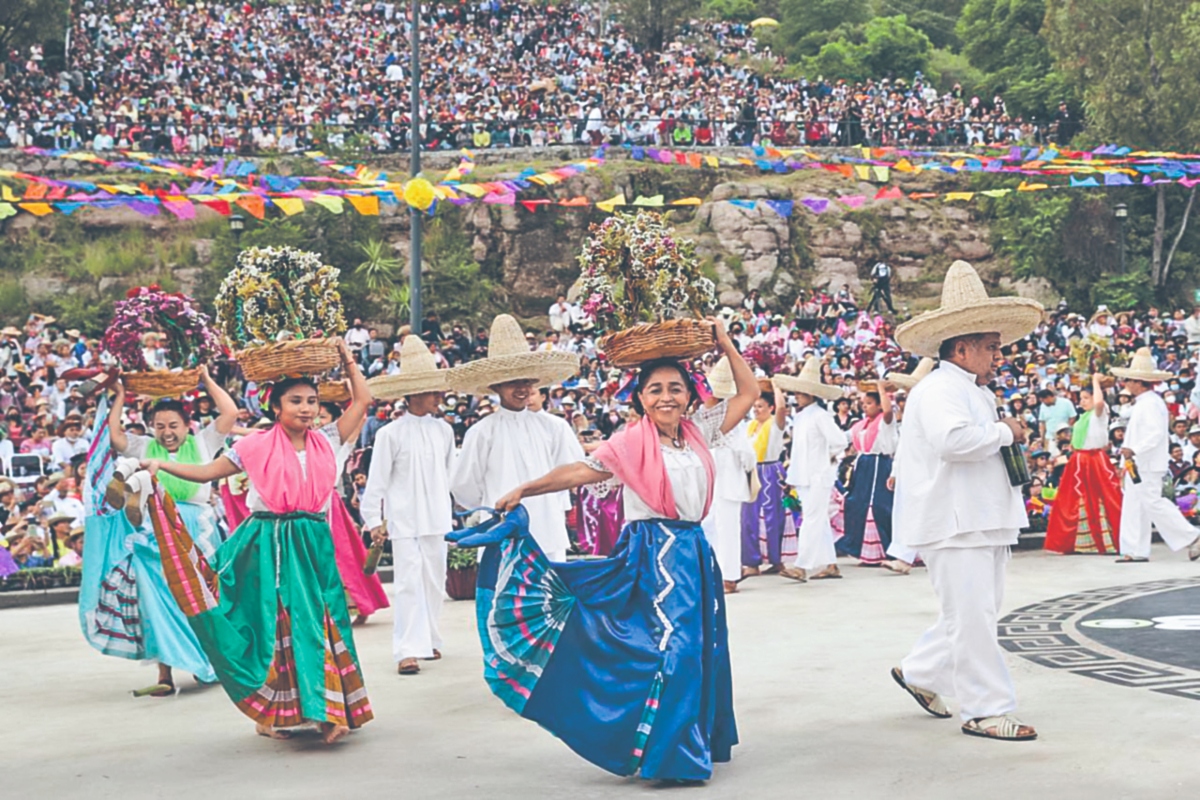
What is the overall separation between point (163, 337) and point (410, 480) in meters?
1.92

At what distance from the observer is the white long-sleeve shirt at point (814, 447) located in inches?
564

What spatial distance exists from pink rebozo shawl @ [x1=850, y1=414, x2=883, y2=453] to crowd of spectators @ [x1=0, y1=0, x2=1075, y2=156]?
21122mm

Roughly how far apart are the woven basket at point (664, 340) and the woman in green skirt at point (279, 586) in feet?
5.44

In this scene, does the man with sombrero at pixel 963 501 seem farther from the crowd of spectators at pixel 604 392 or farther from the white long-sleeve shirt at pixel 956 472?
the crowd of spectators at pixel 604 392

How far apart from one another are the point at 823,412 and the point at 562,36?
29.9 meters

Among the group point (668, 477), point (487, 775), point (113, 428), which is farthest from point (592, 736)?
point (113, 428)

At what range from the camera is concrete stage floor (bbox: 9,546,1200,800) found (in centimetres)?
614

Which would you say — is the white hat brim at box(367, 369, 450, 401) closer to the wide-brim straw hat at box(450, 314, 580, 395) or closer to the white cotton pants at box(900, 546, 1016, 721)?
the wide-brim straw hat at box(450, 314, 580, 395)

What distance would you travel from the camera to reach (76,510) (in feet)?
50.1

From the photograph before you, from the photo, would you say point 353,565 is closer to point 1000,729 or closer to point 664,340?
point 664,340

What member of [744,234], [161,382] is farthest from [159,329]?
[744,234]

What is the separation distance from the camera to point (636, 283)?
707 cm

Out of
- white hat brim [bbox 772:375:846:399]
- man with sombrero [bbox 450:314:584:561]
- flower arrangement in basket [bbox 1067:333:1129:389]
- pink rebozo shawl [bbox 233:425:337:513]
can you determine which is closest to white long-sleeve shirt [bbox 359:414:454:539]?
man with sombrero [bbox 450:314:584:561]

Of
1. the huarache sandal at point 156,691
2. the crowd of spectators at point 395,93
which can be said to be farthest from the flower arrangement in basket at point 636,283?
the crowd of spectators at point 395,93
